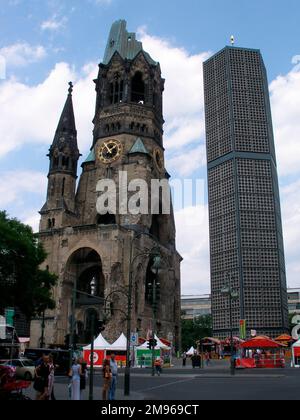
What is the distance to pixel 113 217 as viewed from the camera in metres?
68.0

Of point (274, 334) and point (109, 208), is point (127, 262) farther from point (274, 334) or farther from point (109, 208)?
point (274, 334)

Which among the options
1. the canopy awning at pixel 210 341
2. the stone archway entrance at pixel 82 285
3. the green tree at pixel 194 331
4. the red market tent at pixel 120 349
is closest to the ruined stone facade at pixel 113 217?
the stone archway entrance at pixel 82 285

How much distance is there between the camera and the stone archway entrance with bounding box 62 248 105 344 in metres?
60.4

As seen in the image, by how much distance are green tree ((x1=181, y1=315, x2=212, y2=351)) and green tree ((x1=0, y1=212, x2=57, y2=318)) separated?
75764 millimetres

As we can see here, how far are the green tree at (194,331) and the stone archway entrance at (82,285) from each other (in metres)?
52.7

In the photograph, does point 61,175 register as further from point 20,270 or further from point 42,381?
point 42,381

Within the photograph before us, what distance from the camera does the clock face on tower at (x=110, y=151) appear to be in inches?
2719

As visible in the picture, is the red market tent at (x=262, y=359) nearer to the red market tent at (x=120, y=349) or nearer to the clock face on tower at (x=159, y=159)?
the red market tent at (x=120, y=349)

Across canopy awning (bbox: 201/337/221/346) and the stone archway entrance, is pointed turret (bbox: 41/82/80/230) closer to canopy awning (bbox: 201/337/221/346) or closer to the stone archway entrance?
the stone archway entrance

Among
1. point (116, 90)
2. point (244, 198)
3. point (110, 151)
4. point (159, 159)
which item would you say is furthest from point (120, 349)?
point (244, 198)

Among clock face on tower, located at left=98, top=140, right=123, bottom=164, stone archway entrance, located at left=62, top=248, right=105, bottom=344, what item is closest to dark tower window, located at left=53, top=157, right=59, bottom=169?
clock face on tower, located at left=98, top=140, right=123, bottom=164

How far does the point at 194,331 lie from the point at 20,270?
84.2 metres
